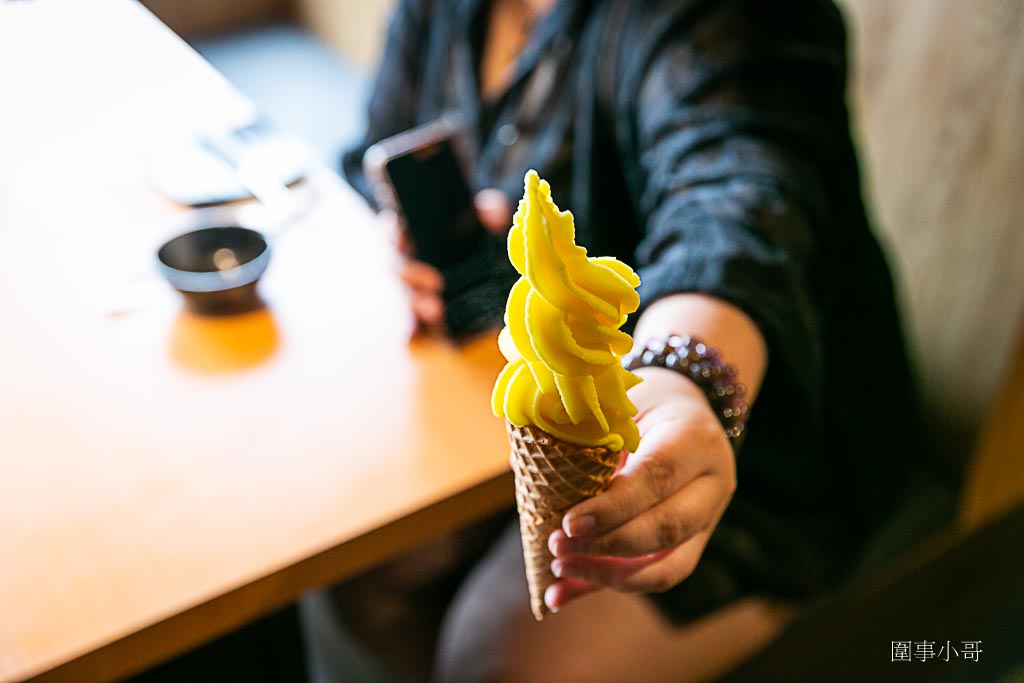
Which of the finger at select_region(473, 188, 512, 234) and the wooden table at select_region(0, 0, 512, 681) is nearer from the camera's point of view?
the wooden table at select_region(0, 0, 512, 681)

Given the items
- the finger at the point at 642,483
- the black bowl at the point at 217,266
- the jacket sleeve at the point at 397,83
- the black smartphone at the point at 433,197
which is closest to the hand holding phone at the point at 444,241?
the black smartphone at the point at 433,197

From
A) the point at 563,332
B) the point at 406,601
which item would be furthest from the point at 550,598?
the point at 406,601

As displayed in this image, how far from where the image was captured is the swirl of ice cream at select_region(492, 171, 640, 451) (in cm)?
53

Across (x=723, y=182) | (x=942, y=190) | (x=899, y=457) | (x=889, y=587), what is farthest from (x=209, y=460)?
(x=942, y=190)

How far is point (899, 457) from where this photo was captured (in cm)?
142

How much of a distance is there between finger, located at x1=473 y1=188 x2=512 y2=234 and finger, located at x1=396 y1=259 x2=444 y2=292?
89 millimetres

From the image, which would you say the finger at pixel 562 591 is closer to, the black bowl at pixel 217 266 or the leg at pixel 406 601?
the black bowl at pixel 217 266

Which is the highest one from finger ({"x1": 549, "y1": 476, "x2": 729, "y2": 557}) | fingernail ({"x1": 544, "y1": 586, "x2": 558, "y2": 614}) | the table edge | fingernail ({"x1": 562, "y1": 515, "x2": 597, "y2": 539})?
fingernail ({"x1": 562, "y1": 515, "x2": 597, "y2": 539})

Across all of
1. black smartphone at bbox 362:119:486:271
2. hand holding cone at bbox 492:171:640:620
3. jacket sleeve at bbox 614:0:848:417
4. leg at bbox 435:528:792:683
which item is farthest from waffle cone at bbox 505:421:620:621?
leg at bbox 435:528:792:683

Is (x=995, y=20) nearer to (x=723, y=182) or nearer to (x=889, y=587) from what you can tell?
(x=723, y=182)

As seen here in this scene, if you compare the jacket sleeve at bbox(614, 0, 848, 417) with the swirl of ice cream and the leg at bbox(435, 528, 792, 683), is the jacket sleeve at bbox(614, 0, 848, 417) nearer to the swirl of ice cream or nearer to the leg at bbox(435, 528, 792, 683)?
the swirl of ice cream

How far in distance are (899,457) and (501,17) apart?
0.91 meters

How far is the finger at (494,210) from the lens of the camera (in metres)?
1.12

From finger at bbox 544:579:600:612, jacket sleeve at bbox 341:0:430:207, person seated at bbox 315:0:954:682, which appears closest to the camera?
finger at bbox 544:579:600:612
